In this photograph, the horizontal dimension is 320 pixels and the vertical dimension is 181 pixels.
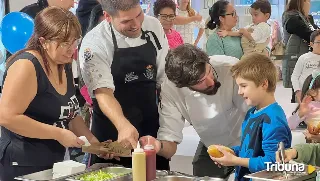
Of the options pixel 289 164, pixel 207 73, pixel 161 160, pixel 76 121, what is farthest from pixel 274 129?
pixel 76 121

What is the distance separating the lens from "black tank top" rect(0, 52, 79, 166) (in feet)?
8.32

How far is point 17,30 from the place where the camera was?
4.25 m

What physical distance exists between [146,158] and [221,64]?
79 centimetres

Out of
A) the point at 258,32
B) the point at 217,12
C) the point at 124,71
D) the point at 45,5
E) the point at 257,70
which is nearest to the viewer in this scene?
the point at 257,70

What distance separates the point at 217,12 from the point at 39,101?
3241mm

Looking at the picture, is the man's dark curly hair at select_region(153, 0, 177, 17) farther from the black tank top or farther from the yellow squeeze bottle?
the yellow squeeze bottle

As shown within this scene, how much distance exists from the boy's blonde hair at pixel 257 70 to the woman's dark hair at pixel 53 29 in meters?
0.78

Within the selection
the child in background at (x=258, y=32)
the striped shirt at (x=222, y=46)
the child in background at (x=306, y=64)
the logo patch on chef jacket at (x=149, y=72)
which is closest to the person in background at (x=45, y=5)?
the logo patch on chef jacket at (x=149, y=72)

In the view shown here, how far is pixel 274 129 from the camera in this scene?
7.63 feet

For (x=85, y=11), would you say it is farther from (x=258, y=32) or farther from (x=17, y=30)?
(x=258, y=32)

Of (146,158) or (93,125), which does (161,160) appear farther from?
(146,158)

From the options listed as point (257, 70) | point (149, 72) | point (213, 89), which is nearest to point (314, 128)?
point (257, 70)

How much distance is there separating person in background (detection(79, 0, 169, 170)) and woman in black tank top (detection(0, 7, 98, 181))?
24 centimetres

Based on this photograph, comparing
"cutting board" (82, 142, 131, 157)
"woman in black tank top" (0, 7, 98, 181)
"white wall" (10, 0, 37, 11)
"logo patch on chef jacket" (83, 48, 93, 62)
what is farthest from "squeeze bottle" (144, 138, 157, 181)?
"white wall" (10, 0, 37, 11)
